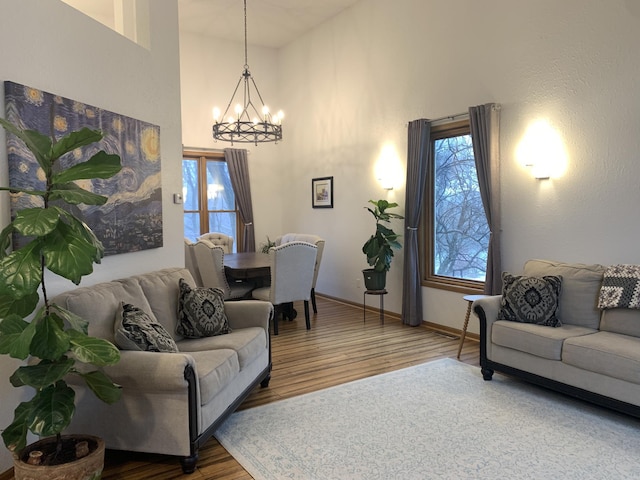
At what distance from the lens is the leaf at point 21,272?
187cm

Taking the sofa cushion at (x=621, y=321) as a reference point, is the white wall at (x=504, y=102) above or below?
above

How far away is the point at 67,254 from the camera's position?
197 centimetres

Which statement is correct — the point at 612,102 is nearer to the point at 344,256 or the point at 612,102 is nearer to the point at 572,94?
the point at 572,94

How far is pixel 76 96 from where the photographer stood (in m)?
3.12

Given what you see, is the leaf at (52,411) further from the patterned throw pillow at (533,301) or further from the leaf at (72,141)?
Answer: the patterned throw pillow at (533,301)

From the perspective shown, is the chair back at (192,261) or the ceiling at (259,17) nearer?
the chair back at (192,261)

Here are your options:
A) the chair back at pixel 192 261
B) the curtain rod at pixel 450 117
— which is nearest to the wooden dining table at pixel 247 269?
the chair back at pixel 192 261

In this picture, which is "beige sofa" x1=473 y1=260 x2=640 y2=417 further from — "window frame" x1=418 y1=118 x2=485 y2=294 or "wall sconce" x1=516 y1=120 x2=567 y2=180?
"window frame" x1=418 y1=118 x2=485 y2=294

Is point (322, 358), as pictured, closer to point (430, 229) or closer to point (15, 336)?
point (430, 229)

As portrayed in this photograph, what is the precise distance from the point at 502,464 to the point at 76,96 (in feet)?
11.1

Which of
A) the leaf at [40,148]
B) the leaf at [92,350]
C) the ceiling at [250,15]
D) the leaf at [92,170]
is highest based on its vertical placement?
the ceiling at [250,15]

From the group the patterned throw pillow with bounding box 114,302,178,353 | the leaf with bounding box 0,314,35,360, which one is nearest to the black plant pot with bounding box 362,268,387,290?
the patterned throw pillow with bounding box 114,302,178,353

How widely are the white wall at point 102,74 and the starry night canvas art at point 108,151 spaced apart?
69 mm

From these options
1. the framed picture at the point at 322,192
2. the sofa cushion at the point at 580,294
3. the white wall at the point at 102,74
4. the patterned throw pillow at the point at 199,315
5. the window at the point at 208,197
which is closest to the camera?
the white wall at the point at 102,74
